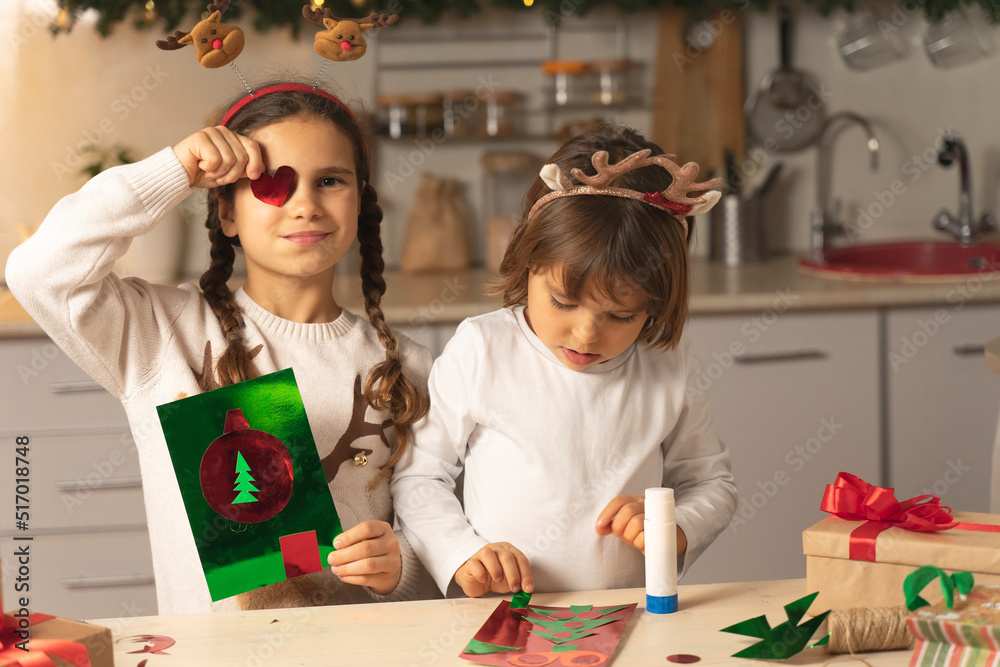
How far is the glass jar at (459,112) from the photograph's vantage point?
8.36ft

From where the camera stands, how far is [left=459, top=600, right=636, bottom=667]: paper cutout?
77 cm

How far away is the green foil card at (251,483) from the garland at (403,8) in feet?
5.62

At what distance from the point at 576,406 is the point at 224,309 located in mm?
444

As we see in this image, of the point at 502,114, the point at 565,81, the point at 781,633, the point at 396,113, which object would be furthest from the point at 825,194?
the point at 781,633

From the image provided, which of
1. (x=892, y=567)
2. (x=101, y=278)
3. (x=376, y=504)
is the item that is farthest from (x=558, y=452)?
(x=101, y=278)

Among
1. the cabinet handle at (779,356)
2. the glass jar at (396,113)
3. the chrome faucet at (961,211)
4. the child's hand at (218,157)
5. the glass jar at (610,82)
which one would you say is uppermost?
the glass jar at (610,82)

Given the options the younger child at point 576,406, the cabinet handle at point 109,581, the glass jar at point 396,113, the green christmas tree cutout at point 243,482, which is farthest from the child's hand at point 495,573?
the glass jar at point 396,113

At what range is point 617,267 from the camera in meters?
0.93

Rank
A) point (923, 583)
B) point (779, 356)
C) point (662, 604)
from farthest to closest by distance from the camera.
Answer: point (779, 356) < point (662, 604) < point (923, 583)

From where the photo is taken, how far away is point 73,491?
1987 mm

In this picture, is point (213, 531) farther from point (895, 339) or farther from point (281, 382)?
point (895, 339)

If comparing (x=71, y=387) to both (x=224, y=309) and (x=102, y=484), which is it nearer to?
(x=102, y=484)

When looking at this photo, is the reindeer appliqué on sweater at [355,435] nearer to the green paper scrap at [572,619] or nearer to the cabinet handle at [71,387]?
the green paper scrap at [572,619]

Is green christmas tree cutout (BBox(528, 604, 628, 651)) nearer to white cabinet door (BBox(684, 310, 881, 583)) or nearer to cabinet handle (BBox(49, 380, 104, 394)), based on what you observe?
white cabinet door (BBox(684, 310, 881, 583))
